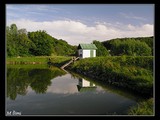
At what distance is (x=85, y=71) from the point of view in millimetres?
9258

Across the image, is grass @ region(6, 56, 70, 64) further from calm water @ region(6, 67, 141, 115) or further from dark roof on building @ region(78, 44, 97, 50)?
calm water @ region(6, 67, 141, 115)

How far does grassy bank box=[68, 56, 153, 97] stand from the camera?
209 inches

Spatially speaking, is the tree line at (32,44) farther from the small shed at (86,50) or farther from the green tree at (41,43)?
the small shed at (86,50)

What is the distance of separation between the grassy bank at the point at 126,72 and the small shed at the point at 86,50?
133 cm

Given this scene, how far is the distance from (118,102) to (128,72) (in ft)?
5.51

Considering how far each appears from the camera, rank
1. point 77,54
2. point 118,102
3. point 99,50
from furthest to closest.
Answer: point 77,54 < point 99,50 < point 118,102

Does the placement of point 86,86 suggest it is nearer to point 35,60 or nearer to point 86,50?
point 86,50

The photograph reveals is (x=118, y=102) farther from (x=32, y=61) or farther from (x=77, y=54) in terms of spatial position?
(x=32, y=61)

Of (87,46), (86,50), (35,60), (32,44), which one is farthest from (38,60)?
(87,46)

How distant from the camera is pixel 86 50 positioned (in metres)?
11.8

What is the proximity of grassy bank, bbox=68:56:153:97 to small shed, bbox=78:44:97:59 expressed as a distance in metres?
1.33

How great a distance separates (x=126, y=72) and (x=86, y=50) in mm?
5515
